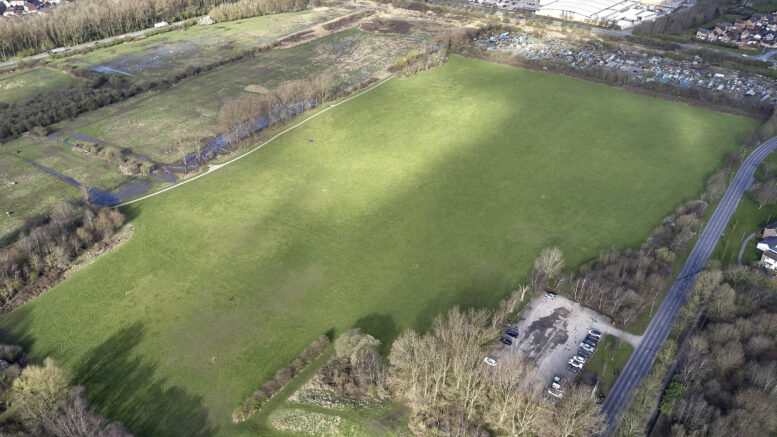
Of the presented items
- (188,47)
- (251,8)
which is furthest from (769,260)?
(251,8)

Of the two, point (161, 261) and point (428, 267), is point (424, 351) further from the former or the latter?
point (161, 261)

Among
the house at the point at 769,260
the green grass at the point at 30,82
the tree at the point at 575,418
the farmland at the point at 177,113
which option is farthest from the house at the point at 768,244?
the green grass at the point at 30,82

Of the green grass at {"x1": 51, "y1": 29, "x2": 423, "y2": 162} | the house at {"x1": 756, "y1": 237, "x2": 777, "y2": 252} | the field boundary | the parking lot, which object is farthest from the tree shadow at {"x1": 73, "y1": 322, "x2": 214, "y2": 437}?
the house at {"x1": 756, "y1": 237, "x2": 777, "y2": 252}

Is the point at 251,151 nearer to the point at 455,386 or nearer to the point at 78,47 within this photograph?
the point at 455,386

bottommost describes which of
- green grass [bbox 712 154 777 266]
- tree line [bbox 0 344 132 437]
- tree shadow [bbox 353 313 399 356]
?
tree shadow [bbox 353 313 399 356]

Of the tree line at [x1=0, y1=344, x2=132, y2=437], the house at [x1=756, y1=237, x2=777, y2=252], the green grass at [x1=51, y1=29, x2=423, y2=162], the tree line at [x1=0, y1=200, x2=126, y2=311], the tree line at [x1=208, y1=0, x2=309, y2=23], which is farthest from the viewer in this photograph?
the tree line at [x1=208, y1=0, x2=309, y2=23]

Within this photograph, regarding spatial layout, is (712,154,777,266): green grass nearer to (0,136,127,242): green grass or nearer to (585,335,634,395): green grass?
(585,335,634,395): green grass

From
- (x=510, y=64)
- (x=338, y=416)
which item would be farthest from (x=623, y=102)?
(x=338, y=416)
